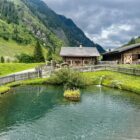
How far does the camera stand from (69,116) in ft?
166

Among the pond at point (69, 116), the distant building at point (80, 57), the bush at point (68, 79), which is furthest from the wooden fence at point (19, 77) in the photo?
the distant building at point (80, 57)

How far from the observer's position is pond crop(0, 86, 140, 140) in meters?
41.3

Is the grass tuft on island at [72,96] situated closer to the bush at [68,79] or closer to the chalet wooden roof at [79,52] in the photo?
the bush at [68,79]

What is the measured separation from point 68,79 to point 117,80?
1089 cm

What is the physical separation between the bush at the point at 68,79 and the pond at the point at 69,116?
23.9 feet

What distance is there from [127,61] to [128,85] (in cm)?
4330

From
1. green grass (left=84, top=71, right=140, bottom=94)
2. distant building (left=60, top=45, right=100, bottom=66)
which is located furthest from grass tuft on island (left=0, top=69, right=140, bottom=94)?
distant building (left=60, top=45, right=100, bottom=66)

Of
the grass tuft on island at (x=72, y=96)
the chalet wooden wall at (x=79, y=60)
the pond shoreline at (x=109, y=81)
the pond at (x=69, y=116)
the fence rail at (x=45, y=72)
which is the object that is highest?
the chalet wooden wall at (x=79, y=60)

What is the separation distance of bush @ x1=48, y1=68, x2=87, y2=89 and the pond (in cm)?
728

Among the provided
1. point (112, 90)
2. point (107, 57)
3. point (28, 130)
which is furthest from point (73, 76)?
point (107, 57)

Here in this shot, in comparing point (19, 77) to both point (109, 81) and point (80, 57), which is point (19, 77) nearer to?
point (109, 81)

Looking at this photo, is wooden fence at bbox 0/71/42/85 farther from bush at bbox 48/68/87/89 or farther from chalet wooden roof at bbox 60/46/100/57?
chalet wooden roof at bbox 60/46/100/57

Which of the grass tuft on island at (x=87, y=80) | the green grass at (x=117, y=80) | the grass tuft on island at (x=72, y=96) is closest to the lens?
the grass tuft on island at (x=72, y=96)

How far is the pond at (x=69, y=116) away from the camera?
136ft
